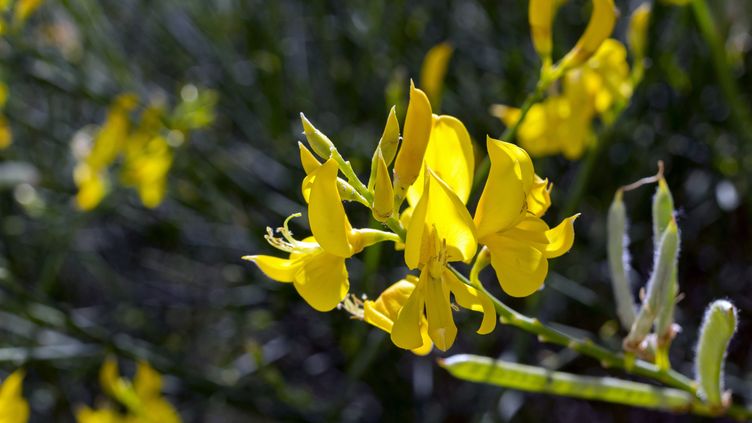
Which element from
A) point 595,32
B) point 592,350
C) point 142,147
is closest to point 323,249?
point 592,350

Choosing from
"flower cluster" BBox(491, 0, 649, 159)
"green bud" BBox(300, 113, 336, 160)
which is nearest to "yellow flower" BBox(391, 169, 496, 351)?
"green bud" BBox(300, 113, 336, 160)

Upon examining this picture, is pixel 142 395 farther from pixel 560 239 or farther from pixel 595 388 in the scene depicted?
pixel 560 239

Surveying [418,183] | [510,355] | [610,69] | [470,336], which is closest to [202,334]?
[470,336]

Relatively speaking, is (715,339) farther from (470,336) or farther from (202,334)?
(202,334)

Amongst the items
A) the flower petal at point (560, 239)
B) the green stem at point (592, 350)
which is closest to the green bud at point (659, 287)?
the green stem at point (592, 350)

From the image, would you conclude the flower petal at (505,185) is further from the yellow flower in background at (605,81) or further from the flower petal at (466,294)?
the yellow flower in background at (605,81)

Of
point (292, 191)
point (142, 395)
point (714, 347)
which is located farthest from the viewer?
point (292, 191)

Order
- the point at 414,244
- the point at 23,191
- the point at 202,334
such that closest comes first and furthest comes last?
the point at 414,244 → the point at 23,191 → the point at 202,334
